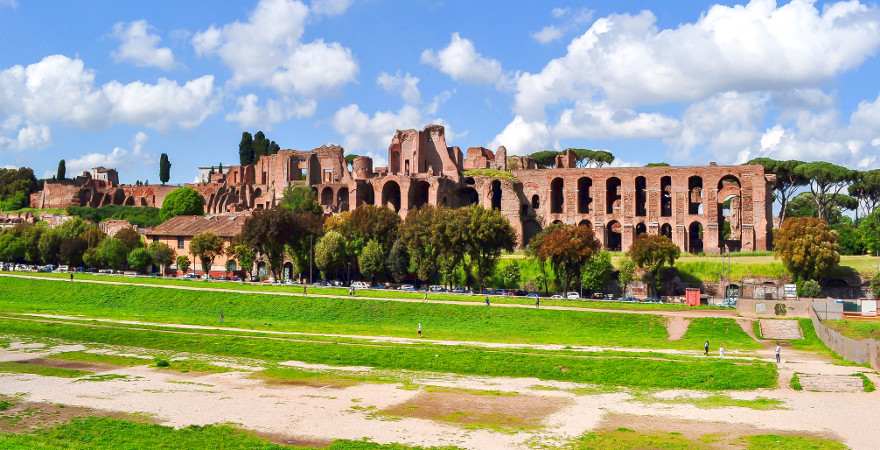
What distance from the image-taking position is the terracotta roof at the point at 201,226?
67.4 metres

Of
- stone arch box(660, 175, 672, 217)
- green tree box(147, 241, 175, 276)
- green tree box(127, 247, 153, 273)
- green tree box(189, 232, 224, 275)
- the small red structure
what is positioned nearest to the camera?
the small red structure

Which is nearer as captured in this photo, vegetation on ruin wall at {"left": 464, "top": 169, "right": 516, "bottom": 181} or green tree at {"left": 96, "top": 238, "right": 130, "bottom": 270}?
green tree at {"left": 96, "top": 238, "right": 130, "bottom": 270}

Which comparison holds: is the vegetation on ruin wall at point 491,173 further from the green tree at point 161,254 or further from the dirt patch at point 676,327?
the dirt patch at point 676,327

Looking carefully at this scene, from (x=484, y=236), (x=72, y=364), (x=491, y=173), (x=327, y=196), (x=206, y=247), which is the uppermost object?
(x=491, y=173)

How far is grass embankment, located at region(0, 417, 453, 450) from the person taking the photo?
53.3 feet

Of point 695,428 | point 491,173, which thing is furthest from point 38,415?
point 491,173

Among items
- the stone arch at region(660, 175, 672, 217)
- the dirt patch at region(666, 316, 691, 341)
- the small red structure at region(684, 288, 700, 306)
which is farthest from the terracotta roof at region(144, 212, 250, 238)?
the dirt patch at region(666, 316, 691, 341)

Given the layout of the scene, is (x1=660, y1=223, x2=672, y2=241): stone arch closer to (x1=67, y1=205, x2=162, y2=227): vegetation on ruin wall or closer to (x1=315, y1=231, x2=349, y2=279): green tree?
(x1=315, y1=231, x2=349, y2=279): green tree

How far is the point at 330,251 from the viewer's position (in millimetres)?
56406

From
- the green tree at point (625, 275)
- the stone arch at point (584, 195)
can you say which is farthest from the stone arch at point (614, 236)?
the green tree at point (625, 275)

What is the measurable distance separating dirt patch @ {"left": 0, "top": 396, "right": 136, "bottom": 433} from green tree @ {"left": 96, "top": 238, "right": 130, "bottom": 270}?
4955cm

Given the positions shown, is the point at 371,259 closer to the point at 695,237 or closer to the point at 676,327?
the point at 676,327

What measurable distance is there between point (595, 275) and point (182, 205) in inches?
2400

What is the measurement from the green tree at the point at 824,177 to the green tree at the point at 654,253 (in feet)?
98.7
